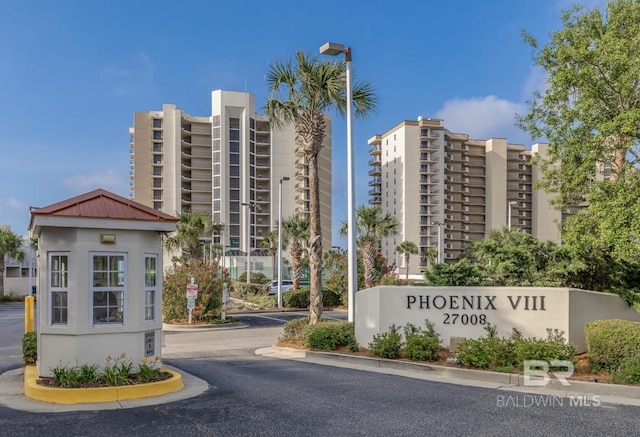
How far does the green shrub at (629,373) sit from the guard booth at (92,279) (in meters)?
8.55

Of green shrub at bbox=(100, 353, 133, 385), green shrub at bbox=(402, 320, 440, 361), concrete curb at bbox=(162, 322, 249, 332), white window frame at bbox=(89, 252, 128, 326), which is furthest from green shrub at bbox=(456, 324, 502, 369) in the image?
concrete curb at bbox=(162, 322, 249, 332)

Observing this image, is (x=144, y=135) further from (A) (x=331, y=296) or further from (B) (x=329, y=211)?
(A) (x=331, y=296)

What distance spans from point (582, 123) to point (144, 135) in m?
79.0

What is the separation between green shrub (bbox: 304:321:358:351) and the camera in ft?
45.1

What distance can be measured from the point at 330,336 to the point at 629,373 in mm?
7099

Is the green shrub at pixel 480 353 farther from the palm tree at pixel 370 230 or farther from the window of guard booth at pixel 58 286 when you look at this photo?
the palm tree at pixel 370 230

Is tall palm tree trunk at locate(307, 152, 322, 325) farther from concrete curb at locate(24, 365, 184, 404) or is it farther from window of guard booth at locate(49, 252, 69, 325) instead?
window of guard booth at locate(49, 252, 69, 325)

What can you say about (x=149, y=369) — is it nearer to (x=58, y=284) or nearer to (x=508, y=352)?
(x=58, y=284)

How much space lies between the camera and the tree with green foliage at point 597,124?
12.4 meters

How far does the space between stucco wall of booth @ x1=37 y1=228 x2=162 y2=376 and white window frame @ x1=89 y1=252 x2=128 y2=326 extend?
0.04 m

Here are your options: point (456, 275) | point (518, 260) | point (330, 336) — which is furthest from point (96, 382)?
point (518, 260)

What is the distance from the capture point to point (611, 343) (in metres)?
9.74

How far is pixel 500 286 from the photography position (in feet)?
42.2

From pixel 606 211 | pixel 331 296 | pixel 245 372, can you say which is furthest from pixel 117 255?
pixel 331 296
